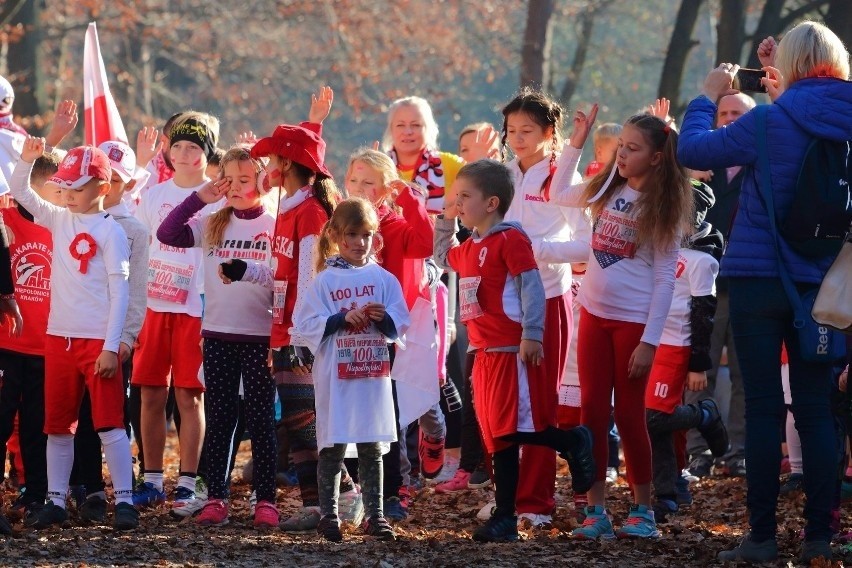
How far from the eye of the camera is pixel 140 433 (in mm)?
9055

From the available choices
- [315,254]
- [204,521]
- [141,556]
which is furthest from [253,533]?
[315,254]

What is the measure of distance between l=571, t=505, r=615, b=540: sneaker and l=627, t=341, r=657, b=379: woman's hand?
0.73 metres

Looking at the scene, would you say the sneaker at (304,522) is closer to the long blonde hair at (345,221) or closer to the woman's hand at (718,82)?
the long blonde hair at (345,221)

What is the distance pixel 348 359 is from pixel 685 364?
2464 millimetres

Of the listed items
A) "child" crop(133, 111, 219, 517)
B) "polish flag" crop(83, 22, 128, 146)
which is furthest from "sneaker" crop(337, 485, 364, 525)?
"polish flag" crop(83, 22, 128, 146)

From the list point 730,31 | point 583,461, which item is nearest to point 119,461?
point 583,461

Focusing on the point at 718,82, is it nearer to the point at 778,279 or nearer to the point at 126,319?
the point at 778,279

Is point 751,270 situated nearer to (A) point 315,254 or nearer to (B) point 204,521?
(A) point 315,254

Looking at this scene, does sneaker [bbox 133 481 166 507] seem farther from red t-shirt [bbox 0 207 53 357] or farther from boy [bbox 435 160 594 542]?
boy [bbox 435 160 594 542]

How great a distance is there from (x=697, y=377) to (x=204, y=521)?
3.02 meters

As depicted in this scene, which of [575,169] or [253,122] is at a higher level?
[253,122]

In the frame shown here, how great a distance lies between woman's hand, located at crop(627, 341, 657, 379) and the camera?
7051 millimetres

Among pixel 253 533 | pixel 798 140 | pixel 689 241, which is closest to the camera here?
pixel 798 140

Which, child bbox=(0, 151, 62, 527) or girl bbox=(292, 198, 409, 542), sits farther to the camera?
child bbox=(0, 151, 62, 527)
